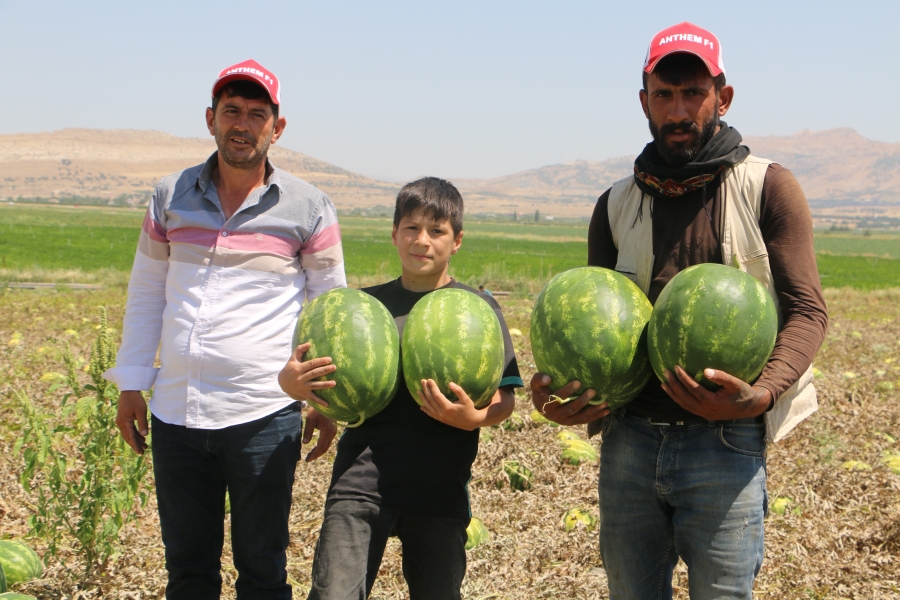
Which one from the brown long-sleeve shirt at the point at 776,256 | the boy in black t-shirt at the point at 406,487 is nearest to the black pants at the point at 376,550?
the boy in black t-shirt at the point at 406,487

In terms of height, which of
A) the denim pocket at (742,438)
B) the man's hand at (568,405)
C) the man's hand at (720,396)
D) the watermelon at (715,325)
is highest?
the watermelon at (715,325)

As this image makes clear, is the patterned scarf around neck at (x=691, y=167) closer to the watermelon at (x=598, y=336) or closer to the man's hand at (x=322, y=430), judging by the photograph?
the watermelon at (x=598, y=336)

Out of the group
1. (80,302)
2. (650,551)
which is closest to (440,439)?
(650,551)

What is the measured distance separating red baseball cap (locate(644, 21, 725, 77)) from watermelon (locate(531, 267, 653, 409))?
769mm

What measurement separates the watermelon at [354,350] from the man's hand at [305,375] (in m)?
0.03

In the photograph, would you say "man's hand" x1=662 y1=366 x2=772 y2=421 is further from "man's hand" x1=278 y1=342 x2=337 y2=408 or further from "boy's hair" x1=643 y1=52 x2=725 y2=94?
Answer: "man's hand" x1=278 y1=342 x2=337 y2=408

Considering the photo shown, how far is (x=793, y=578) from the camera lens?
3822 millimetres

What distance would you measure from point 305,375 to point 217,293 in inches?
33.1

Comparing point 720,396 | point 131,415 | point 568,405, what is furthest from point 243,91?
point 720,396

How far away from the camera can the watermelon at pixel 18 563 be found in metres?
3.54

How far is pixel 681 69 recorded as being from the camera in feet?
8.20

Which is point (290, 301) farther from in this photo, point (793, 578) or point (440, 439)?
point (793, 578)

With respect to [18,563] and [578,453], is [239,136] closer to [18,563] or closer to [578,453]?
[18,563]

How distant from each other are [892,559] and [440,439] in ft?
9.54
